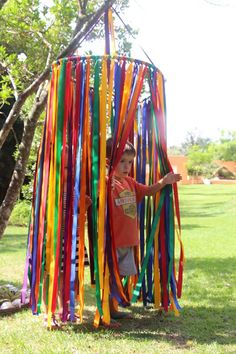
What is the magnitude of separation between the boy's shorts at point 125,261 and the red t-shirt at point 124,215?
0.06 m

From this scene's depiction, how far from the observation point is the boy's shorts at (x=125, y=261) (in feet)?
12.7

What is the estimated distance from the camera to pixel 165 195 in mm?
4043

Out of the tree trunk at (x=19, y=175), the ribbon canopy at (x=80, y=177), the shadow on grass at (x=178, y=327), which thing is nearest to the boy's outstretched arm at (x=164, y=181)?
the ribbon canopy at (x=80, y=177)

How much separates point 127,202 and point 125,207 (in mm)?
47

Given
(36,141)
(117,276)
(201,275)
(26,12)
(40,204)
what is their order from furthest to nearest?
(36,141) → (201,275) → (26,12) → (40,204) → (117,276)

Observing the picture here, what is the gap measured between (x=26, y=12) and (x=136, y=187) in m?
3.00

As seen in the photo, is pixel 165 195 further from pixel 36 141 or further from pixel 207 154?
pixel 207 154

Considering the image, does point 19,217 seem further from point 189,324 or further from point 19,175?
point 189,324

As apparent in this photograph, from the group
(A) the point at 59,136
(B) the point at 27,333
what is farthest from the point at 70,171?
(B) the point at 27,333

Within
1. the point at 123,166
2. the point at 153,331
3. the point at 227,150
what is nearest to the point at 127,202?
the point at 123,166

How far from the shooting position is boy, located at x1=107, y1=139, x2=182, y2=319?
3.85 m

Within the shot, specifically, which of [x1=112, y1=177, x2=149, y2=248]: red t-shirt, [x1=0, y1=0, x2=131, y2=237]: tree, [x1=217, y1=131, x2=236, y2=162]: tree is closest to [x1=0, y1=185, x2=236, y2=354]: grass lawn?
[x1=112, y1=177, x2=149, y2=248]: red t-shirt

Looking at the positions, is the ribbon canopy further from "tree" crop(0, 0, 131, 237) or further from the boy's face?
"tree" crop(0, 0, 131, 237)

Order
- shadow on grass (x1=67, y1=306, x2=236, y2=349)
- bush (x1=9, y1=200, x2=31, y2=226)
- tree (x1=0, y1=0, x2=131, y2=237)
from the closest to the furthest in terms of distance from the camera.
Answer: shadow on grass (x1=67, y1=306, x2=236, y2=349)
tree (x1=0, y1=0, x2=131, y2=237)
bush (x1=9, y1=200, x2=31, y2=226)
